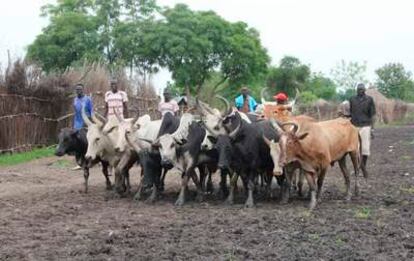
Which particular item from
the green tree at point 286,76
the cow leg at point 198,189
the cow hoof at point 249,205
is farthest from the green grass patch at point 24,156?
the green tree at point 286,76

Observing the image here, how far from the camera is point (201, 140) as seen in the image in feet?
37.5

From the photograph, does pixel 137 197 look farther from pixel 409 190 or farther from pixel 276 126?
pixel 409 190

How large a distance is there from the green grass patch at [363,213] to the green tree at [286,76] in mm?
38793

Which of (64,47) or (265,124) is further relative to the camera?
(64,47)

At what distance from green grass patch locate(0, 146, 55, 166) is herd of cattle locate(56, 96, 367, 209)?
6077 millimetres

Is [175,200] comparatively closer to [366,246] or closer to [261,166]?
[261,166]

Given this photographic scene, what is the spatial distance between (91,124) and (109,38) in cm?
2260

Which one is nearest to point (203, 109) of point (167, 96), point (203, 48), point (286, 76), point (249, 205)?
point (167, 96)

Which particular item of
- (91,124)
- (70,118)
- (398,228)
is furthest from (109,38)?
(398,228)

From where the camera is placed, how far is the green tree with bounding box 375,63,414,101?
A: 66.6 metres

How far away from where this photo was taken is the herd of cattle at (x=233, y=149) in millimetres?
10664

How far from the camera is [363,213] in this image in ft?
31.5

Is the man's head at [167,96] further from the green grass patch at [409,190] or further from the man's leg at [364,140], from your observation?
the green grass patch at [409,190]

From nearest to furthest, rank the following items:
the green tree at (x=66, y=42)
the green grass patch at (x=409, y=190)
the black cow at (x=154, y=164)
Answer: the black cow at (x=154, y=164), the green grass patch at (x=409, y=190), the green tree at (x=66, y=42)
